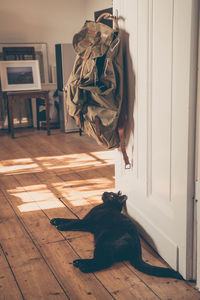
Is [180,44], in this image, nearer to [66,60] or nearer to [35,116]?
[66,60]

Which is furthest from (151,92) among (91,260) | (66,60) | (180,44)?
(66,60)

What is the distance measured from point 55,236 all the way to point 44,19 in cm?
504

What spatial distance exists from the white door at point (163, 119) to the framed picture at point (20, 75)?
381cm

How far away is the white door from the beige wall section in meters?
4.15

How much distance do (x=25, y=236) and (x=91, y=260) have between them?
0.63m

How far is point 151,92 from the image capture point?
214cm

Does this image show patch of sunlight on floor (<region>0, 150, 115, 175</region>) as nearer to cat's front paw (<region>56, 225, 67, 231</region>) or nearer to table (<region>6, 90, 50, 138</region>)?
table (<region>6, 90, 50, 138</region>)

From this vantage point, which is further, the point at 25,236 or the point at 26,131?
the point at 26,131

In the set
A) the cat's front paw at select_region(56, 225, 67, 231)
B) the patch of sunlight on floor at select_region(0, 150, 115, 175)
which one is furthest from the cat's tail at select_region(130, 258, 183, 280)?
the patch of sunlight on floor at select_region(0, 150, 115, 175)

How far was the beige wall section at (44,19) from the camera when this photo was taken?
623 centimetres

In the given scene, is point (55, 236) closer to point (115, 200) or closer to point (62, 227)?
point (62, 227)

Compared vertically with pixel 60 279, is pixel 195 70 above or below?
above

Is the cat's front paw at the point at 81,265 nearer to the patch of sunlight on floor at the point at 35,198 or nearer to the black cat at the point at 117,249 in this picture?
the black cat at the point at 117,249

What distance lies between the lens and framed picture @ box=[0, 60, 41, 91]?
19.7 feet
